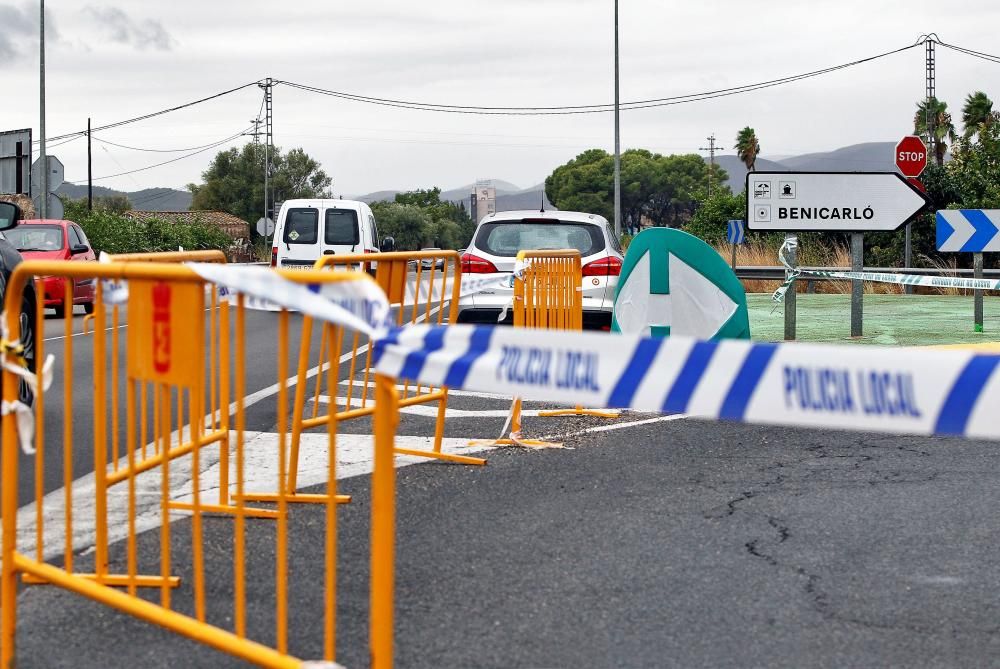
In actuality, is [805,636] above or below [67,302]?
below

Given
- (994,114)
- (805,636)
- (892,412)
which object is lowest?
(805,636)

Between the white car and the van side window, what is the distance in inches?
439

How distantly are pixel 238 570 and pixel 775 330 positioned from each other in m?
13.4

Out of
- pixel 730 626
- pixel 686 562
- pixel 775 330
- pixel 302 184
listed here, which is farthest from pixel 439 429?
pixel 302 184

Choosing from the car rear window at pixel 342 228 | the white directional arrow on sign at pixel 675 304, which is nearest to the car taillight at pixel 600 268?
the white directional arrow on sign at pixel 675 304

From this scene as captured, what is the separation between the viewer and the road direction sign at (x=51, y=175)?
33031mm

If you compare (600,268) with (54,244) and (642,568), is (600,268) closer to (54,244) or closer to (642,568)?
(642,568)

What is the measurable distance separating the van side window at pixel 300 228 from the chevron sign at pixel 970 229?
43.4 feet

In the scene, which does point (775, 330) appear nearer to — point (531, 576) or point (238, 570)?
point (531, 576)

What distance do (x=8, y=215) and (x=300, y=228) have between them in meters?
14.6

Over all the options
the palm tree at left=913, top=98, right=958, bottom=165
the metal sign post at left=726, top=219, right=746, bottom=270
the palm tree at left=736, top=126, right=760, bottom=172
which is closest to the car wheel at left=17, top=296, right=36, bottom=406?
the metal sign post at left=726, top=219, right=746, bottom=270

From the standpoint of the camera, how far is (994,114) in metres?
75.6

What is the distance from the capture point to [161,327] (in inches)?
173

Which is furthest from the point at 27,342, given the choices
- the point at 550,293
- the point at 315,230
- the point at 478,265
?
the point at 315,230
